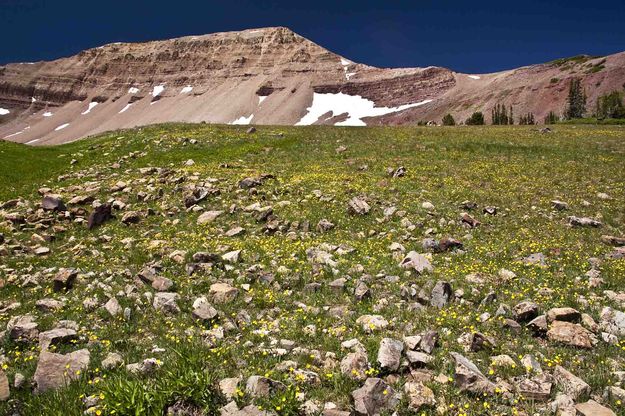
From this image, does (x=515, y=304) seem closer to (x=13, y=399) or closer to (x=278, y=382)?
(x=278, y=382)

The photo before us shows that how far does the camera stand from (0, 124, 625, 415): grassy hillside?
256 inches

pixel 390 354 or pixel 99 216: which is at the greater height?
pixel 99 216

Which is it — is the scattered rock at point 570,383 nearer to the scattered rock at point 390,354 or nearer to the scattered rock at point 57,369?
the scattered rock at point 390,354

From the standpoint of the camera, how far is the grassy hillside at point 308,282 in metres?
6.50

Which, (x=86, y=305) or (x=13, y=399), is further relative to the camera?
(x=86, y=305)

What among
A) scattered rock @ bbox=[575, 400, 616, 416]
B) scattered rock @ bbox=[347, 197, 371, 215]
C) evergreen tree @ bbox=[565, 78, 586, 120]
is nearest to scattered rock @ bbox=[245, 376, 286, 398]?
scattered rock @ bbox=[575, 400, 616, 416]

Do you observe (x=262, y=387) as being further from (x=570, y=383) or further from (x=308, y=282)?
(x=570, y=383)

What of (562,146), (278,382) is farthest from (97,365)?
(562,146)

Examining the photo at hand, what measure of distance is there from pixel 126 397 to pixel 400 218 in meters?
12.5

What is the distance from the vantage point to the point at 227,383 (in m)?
6.43

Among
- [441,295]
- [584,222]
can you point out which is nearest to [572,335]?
[441,295]

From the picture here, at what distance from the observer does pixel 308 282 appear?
428 inches

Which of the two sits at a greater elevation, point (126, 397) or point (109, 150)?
point (109, 150)

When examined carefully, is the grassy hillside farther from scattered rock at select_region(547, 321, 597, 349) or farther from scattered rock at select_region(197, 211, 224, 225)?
scattered rock at select_region(197, 211, 224, 225)
